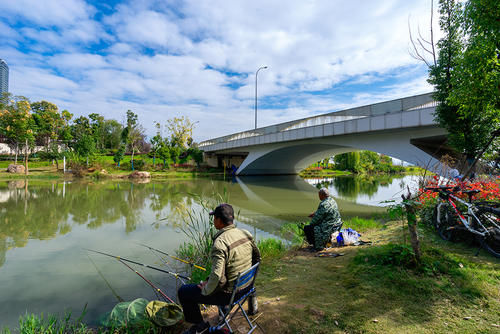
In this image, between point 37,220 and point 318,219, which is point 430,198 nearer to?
point 318,219

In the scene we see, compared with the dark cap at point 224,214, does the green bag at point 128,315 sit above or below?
below

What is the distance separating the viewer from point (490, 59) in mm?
4383

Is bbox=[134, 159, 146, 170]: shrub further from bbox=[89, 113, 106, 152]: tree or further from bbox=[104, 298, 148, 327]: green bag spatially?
bbox=[104, 298, 148, 327]: green bag

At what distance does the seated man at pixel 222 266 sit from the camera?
2.03 meters

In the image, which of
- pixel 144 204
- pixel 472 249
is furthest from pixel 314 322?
pixel 144 204

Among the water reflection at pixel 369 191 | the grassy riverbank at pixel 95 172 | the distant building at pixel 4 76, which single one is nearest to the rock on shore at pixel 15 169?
the grassy riverbank at pixel 95 172

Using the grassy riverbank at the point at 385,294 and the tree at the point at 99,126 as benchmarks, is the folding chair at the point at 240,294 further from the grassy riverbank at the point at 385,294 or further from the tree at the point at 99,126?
the tree at the point at 99,126

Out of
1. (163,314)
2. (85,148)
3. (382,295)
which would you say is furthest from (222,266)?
(85,148)

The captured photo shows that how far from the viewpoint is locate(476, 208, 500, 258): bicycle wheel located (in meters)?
3.68

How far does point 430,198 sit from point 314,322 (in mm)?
4228

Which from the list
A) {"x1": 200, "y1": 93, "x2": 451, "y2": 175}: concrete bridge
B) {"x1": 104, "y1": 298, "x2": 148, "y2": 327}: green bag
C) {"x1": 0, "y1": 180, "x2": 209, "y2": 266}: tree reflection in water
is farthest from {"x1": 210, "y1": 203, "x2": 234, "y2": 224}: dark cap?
{"x1": 200, "y1": 93, "x2": 451, "y2": 175}: concrete bridge

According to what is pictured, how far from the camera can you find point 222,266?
2020 mm

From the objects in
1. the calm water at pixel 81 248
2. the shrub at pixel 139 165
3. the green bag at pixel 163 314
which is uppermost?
the shrub at pixel 139 165

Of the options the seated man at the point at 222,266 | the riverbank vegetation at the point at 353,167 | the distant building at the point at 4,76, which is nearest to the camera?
the seated man at the point at 222,266
